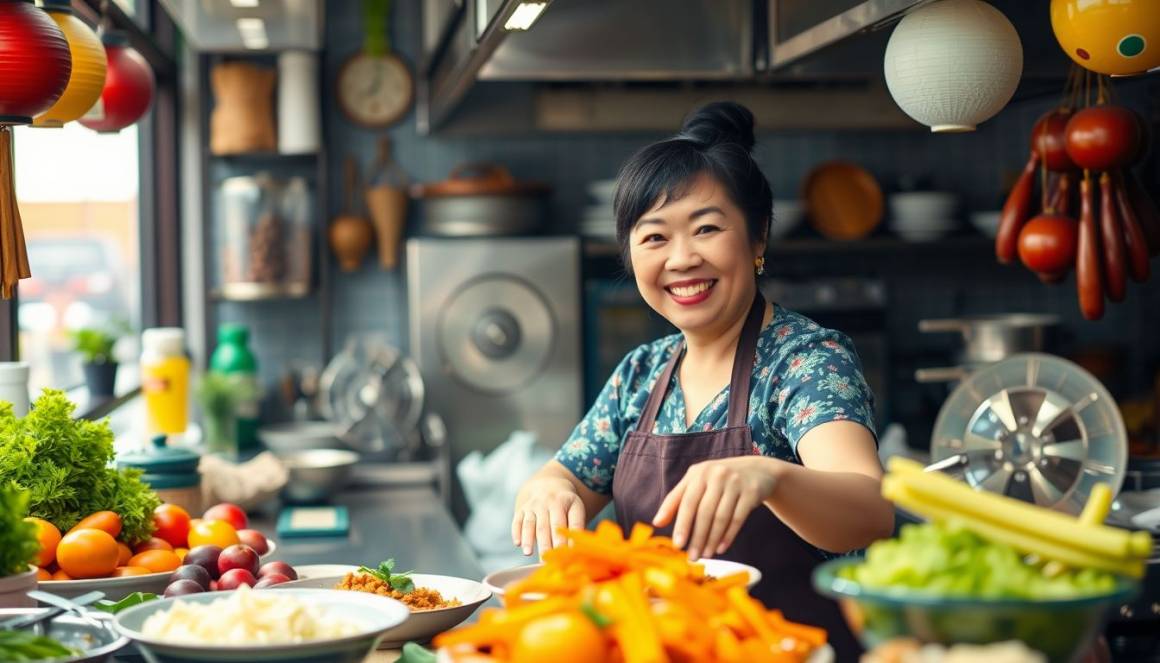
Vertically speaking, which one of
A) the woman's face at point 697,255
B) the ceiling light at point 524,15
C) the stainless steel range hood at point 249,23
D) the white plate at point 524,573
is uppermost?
the stainless steel range hood at point 249,23

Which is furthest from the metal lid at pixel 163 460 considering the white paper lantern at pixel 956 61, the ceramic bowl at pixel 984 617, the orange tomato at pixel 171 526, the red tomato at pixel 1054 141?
the ceramic bowl at pixel 984 617

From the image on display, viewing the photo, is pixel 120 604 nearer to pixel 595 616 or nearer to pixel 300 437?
pixel 595 616

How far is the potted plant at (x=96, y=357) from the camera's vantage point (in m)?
3.81

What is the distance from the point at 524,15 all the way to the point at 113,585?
1.09 metres

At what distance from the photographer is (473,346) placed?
184 inches

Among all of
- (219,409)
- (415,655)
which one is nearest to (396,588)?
(415,655)

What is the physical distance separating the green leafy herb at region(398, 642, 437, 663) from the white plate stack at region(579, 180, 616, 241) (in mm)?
3420

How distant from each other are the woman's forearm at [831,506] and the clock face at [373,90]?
12.2 ft

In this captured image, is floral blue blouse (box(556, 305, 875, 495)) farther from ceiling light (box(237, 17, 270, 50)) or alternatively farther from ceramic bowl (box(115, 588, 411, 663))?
ceiling light (box(237, 17, 270, 50))

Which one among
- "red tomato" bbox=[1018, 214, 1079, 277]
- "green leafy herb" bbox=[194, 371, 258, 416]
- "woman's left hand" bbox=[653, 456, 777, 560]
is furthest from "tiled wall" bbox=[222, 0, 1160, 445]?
"woman's left hand" bbox=[653, 456, 777, 560]

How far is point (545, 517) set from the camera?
1912 mm

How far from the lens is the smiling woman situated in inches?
75.6

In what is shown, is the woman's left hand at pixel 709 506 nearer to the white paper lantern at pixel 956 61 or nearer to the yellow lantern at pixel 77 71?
the white paper lantern at pixel 956 61

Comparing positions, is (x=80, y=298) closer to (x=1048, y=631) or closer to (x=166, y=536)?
(x=166, y=536)
